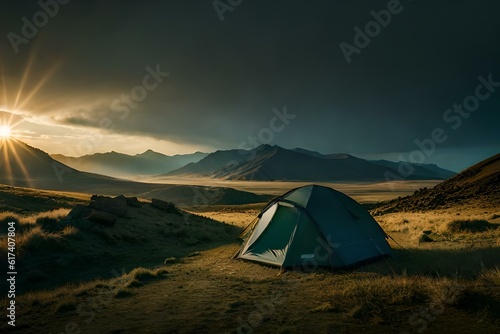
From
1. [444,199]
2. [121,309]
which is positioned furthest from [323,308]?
[444,199]

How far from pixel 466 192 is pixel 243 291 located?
33.3 metres

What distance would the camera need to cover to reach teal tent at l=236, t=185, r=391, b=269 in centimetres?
1173

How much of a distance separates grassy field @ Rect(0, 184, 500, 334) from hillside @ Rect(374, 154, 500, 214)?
16.2 m

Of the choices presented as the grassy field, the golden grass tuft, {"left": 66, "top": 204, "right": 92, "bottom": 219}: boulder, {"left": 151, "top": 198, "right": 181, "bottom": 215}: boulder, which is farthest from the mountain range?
the grassy field

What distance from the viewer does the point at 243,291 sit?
9.09m

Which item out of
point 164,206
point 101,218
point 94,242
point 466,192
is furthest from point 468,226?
point 164,206

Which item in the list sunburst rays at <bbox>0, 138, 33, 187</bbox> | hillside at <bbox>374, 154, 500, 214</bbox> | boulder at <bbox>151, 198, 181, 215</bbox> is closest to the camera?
boulder at <bbox>151, 198, 181, 215</bbox>

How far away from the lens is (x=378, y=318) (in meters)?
6.30

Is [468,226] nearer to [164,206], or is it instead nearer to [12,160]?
[164,206]

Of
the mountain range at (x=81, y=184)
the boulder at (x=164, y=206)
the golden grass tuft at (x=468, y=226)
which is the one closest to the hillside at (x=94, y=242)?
the boulder at (x=164, y=206)

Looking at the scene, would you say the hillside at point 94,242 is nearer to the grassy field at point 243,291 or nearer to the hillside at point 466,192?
the grassy field at point 243,291

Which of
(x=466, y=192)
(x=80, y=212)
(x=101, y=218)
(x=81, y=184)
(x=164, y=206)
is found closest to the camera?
(x=101, y=218)

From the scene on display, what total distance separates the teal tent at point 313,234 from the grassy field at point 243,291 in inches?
22.1

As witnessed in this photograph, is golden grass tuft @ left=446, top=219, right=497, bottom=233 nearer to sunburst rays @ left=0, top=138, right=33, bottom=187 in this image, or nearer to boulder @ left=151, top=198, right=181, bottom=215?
boulder @ left=151, top=198, right=181, bottom=215
